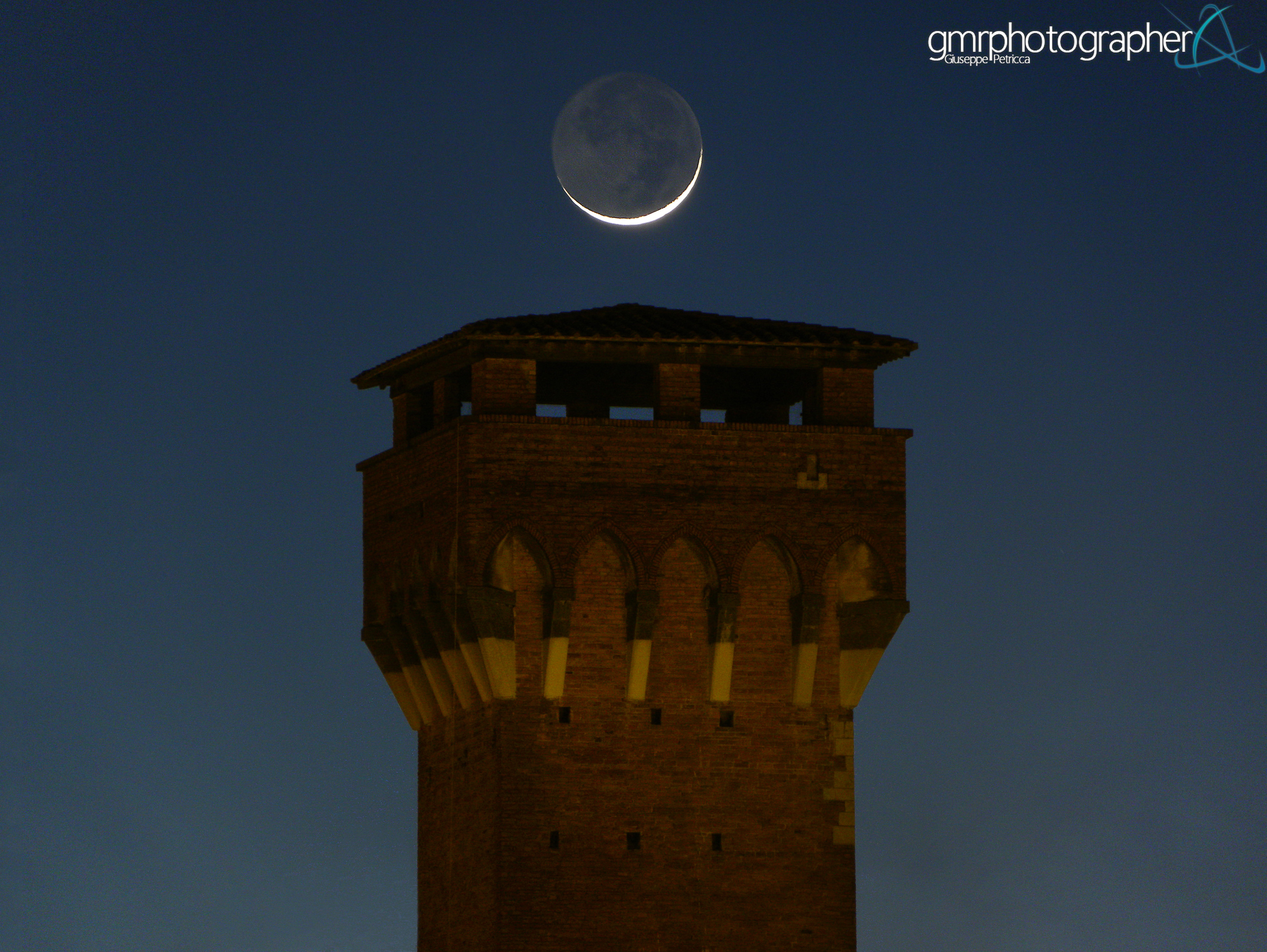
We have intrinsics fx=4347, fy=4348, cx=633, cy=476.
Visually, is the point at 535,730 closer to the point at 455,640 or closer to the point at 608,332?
the point at 455,640

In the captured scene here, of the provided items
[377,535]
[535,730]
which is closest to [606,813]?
[535,730]

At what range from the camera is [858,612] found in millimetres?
56156

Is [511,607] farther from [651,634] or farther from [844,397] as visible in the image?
[844,397]

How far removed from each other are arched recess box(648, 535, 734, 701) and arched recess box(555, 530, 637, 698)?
43 cm

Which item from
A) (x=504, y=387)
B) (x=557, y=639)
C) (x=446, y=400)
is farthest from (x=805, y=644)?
(x=446, y=400)

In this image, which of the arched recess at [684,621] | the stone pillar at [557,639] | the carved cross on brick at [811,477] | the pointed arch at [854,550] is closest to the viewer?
the stone pillar at [557,639]

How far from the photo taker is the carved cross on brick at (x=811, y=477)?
56375 mm

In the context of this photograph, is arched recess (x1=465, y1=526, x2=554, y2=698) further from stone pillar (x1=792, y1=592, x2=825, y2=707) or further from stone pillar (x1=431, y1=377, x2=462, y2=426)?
stone pillar (x1=792, y1=592, x2=825, y2=707)

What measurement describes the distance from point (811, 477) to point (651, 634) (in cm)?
299

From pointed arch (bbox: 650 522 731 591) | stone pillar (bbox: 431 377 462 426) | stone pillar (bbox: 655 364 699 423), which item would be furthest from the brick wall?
stone pillar (bbox: 431 377 462 426)

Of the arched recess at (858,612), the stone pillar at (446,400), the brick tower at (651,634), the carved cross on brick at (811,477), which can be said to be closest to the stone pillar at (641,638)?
Result: the brick tower at (651,634)

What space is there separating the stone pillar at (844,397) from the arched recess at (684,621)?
2615mm

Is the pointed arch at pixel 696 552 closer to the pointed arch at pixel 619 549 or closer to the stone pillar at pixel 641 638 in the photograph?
the pointed arch at pixel 619 549

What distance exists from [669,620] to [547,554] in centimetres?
186
